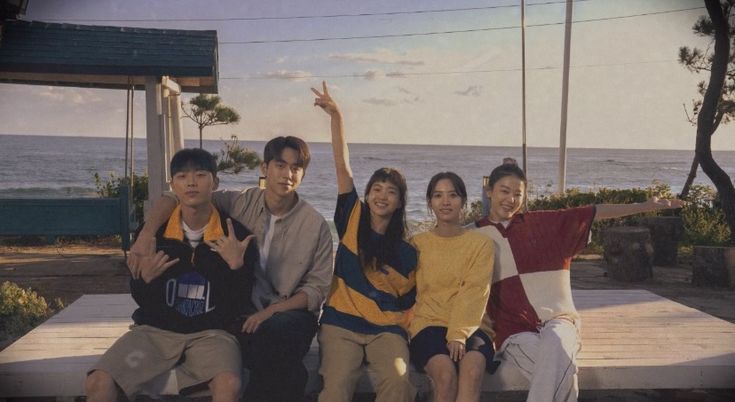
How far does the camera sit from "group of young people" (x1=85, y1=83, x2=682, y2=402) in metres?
2.93

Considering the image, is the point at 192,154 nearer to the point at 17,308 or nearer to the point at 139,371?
the point at 139,371

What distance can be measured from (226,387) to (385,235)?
0.92 m

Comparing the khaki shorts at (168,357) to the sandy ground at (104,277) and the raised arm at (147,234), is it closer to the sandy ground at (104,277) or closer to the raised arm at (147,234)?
the raised arm at (147,234)

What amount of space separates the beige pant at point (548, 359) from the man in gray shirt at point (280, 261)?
0.85 m

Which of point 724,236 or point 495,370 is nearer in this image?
point 495,370

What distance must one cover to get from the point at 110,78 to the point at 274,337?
7183mm

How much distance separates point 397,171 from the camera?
324cm

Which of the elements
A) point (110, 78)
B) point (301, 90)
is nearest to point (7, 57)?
point (110, 78)

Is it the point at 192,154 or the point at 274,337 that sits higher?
the point at 192,154

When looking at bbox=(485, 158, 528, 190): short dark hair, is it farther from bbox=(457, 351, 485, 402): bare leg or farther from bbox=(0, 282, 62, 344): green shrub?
bbox=(0, 282, 62, 344): green shrub

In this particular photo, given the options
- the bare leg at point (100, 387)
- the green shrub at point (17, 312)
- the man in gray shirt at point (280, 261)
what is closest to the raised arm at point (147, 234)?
the man in gray shirt at point (280, 261)

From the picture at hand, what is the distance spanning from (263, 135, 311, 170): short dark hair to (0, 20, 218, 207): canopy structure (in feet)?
18.1

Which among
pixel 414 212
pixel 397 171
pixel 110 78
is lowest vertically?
pixel 414 212

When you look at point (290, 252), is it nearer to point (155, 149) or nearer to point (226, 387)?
point (226, 387)
